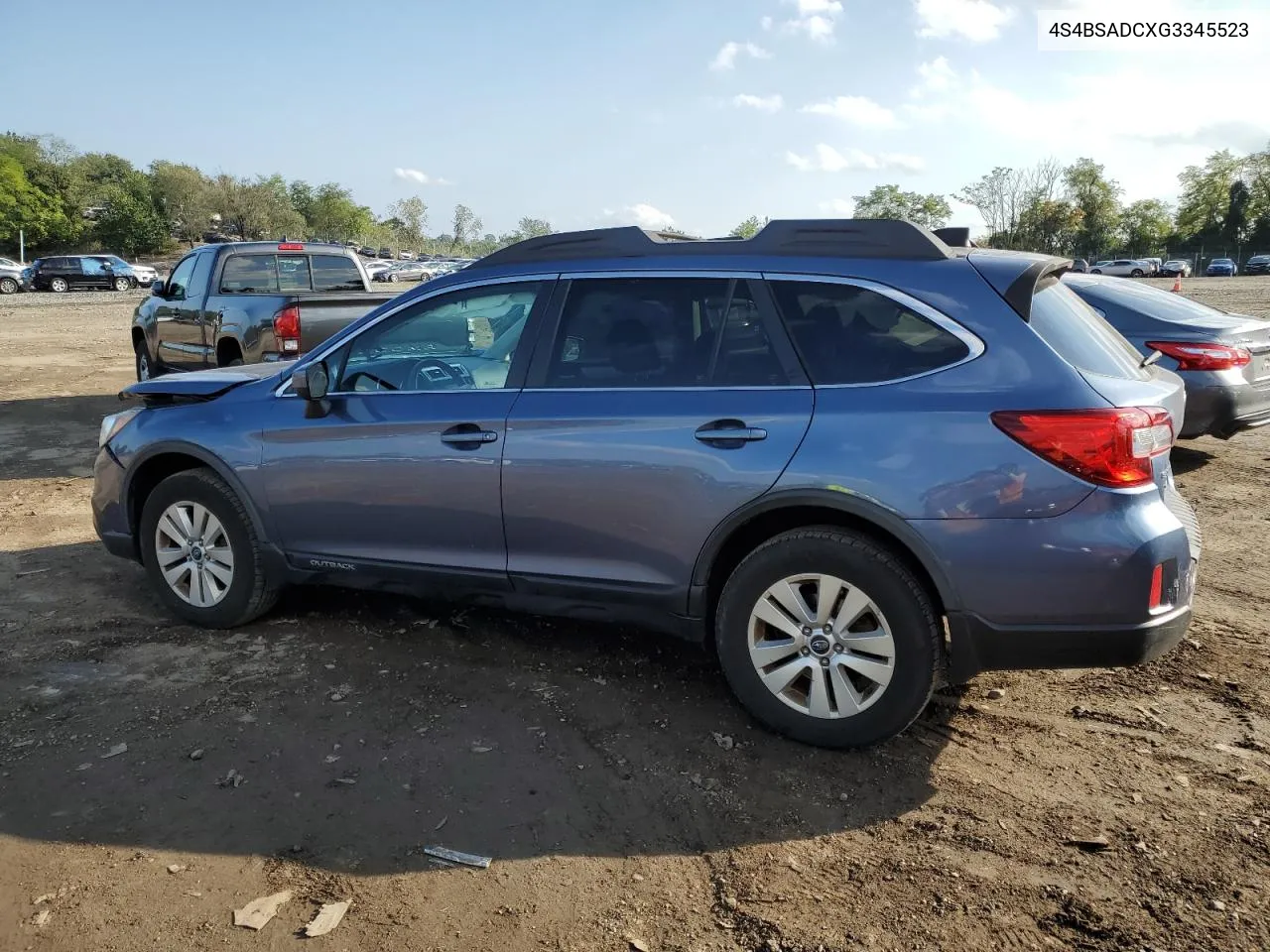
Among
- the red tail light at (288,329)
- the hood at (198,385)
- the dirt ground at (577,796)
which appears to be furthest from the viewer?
the red tail light at (288,329)

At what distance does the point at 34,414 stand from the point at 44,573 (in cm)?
692

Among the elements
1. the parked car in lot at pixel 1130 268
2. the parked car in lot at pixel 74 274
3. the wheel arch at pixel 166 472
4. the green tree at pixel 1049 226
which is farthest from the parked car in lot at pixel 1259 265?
the wheel arch at pixel 166 472

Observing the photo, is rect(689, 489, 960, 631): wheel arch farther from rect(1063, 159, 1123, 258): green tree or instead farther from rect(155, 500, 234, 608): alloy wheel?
rect(1063, 159, 1123, 258): green tree

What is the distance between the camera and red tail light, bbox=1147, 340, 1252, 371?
23.6ft

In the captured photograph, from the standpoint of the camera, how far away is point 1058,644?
326 cm

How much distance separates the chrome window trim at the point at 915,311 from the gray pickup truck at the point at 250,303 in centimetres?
618

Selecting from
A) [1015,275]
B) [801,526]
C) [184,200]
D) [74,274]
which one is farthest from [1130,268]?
[184,200]

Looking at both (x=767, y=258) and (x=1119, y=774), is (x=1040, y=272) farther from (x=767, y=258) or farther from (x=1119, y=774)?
(x=1119, y=774)

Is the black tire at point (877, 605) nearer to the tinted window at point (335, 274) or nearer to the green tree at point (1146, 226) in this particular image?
the tinted window at point (335, 274)

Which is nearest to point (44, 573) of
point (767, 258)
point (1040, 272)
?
point (767, 258)

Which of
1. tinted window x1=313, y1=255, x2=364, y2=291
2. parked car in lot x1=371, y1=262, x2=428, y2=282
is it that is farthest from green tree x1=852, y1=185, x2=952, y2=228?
tinted window x1=313, y1=255, x2=364, y2=291

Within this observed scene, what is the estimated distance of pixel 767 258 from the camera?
12.4 feet

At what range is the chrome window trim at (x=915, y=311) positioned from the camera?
3.37m

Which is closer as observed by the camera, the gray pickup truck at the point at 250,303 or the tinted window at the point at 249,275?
the gray pickup truck at the point at 250,303
